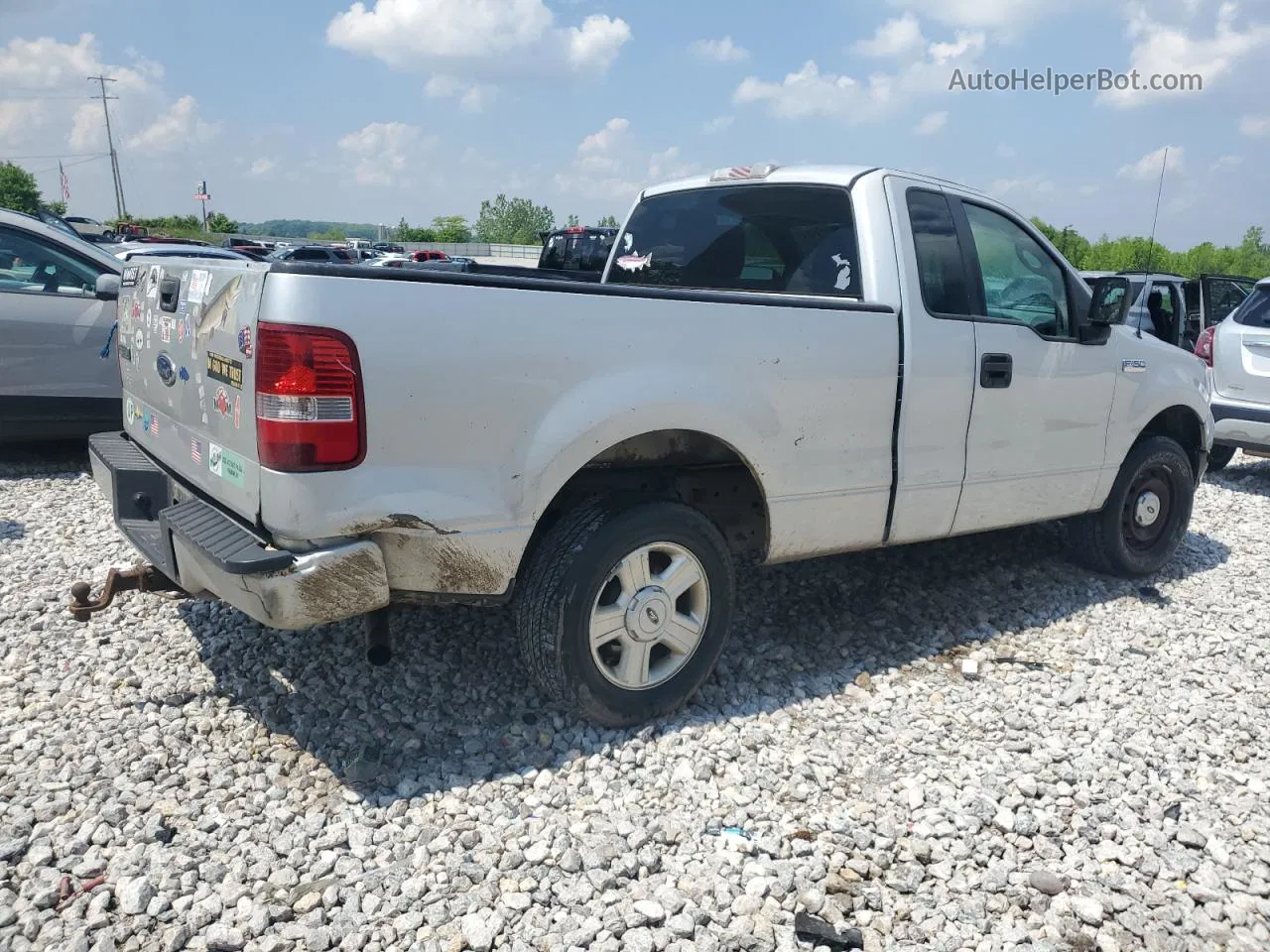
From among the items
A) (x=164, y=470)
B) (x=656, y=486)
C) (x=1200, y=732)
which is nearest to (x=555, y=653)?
(x=656, y=486)

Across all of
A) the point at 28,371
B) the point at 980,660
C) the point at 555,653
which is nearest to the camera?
the point at 555,653

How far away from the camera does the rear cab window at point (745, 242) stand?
13.6 feet

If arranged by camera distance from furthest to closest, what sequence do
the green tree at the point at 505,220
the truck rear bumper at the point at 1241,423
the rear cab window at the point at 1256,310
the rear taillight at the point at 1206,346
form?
the green tree at the point at 505,220, the rear taillight at the point at 1206,346, the rear cab window at the point at 1256,310, the truck rear bumper at the point at 1241,423

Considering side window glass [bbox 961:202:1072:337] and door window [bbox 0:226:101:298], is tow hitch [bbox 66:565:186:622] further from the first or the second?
door window [bbox 0:226:101:298]

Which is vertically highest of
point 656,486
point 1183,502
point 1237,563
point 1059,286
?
point 1059,286

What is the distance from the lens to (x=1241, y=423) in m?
8.12

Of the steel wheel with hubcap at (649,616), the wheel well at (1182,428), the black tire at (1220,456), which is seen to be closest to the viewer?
the steel wheel with hubcap at (649,616)

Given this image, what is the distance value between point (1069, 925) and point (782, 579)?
8.61ft

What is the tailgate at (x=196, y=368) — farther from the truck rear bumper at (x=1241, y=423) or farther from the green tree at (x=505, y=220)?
the green tree at (x=505, y=220)

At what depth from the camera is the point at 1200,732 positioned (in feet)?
12.4

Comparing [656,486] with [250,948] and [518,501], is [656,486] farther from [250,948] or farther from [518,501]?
[250,948]

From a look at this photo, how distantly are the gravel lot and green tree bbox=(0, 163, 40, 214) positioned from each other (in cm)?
8751

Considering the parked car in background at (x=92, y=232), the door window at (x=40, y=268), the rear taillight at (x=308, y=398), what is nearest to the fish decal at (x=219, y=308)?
the rear taillight at (x=308, y=398)

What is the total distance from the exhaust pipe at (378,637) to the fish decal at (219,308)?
1.03 m
